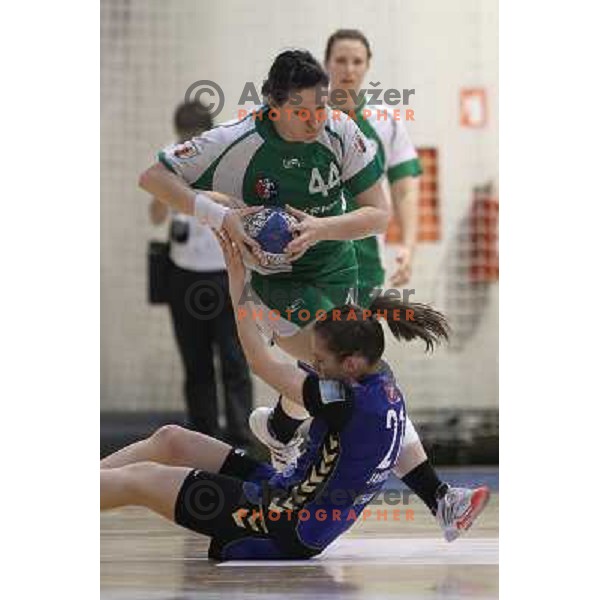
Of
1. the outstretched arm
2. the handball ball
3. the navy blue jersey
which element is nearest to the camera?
the navy blue jersey

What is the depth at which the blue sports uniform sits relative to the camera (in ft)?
11.6

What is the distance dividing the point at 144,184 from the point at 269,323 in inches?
16.9

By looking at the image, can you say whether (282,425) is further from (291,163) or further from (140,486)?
(291,163)

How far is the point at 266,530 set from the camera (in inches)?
140

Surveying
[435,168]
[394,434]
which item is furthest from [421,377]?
[435,168]

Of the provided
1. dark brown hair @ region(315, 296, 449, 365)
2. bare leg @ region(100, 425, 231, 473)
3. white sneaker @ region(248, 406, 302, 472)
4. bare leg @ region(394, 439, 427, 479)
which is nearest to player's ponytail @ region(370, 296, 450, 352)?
dark brown hair @ region(315, 296, 449, 365)

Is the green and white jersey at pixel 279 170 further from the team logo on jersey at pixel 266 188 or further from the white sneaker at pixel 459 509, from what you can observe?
the white sneaker at pixel 459 509

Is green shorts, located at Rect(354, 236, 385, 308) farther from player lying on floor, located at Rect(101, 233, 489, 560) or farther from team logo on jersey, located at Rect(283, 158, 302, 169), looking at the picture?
team logo on jersey, located at Rect(283, 158, 302, 169)

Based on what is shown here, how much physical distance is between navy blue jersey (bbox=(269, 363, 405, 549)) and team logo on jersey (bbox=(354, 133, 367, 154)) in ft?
1.72

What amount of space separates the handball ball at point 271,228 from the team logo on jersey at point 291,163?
0.10 m

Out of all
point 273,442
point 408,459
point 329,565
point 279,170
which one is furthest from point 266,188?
point 329,565

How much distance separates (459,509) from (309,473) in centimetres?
43

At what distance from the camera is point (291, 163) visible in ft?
12.0
